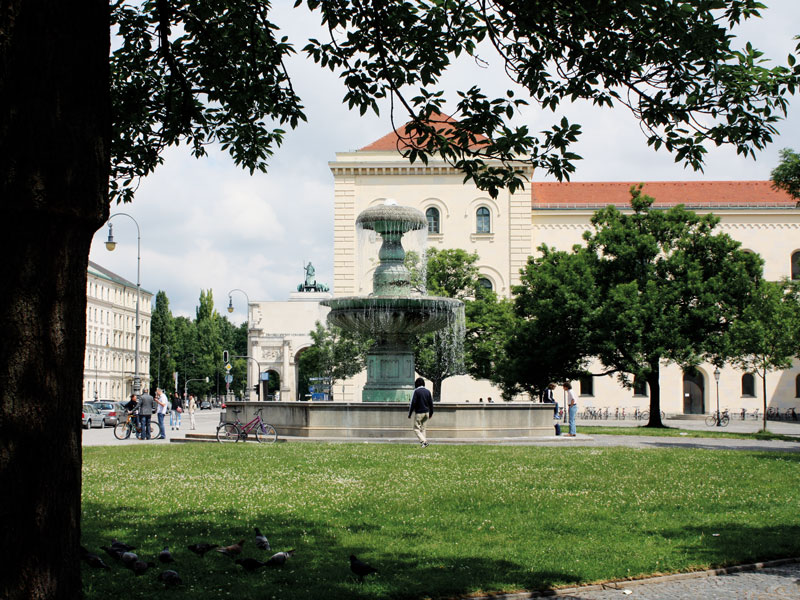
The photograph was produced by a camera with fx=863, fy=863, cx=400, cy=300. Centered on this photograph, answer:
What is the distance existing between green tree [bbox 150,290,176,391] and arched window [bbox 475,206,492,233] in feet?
214

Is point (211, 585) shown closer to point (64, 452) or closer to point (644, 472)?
point (64, 452)

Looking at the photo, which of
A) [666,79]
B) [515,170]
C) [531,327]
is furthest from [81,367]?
[531,327]

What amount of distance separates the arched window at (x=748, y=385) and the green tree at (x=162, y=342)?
7380 cm

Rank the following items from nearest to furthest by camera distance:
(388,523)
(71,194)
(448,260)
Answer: (71,194)
(388,523)
(448,260)

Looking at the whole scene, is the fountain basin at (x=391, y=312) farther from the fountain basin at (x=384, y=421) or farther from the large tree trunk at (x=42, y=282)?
the large tree trunk at (x=42, y=282)

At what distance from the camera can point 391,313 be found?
2267cm

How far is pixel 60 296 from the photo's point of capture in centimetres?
375

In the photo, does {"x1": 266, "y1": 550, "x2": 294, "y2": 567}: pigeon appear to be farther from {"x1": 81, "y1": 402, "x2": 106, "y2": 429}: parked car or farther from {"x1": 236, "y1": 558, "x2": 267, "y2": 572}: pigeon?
{"x1": 81, "y1": 402, "x2": 106, "y2": 429}: parked car

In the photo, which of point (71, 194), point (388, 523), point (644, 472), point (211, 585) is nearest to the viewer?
point (71, 194)

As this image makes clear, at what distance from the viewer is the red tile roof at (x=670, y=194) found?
59719 mm

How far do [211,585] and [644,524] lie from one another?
459cm

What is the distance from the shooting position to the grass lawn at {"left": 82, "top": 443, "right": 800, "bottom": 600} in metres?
6.36

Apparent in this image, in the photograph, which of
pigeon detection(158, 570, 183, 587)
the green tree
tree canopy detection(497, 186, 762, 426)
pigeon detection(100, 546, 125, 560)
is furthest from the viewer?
the green tree

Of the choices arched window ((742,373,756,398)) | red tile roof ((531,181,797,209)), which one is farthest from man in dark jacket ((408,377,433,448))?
arched window ((742,373,756,398))
